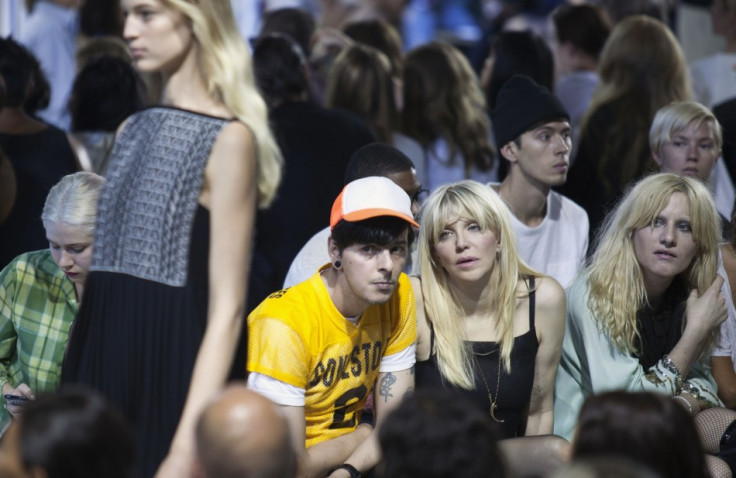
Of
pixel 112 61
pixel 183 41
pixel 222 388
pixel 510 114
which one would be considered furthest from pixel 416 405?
pixel 112 61

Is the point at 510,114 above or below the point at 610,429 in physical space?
above

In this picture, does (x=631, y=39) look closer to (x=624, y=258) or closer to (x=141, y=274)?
(x=624, y=258)

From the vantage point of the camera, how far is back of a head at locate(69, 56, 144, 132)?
5.09m

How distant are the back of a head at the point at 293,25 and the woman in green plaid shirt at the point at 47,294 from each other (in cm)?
305

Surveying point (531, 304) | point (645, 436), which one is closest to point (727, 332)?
point (531, 304)

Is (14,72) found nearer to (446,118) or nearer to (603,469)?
(446,118)

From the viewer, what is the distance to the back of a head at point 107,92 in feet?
16.7

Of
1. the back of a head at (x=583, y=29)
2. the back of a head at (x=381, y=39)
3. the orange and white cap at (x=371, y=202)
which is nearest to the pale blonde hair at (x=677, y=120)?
the back of a head at (x=583, y=29)

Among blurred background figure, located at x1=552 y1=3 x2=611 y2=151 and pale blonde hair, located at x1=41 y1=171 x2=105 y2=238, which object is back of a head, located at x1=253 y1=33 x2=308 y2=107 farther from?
blurred background figure, located at x1=552 y1=3 x2=611 y2=151

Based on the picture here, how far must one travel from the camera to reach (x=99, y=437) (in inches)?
83.5

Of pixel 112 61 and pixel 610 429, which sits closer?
pixel 610 429

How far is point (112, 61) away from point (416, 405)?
328 cm

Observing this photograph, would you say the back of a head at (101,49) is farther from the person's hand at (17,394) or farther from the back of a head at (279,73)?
the person's hand at (17,394)

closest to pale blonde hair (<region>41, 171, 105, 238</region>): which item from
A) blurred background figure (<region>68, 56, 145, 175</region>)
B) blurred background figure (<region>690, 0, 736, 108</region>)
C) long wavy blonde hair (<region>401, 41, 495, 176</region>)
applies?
blurred background figure (<region>68, 56, 145, 175</region>)
